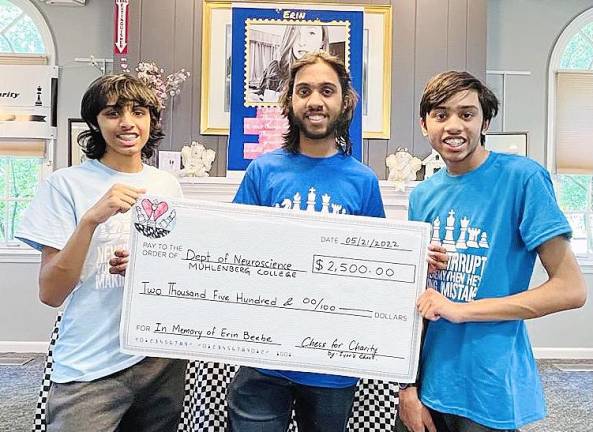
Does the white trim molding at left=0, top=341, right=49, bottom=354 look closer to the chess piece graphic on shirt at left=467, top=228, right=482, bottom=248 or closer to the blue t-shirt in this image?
the blue t-shirt

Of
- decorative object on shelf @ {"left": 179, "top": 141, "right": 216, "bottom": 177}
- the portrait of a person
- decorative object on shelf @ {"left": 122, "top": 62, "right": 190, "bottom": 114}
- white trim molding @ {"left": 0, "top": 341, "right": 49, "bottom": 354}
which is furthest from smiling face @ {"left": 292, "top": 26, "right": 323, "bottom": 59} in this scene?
white trim molding @ {"left": 0, "top": 341, "right": 49, "bottom": 354}

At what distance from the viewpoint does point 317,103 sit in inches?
56.0

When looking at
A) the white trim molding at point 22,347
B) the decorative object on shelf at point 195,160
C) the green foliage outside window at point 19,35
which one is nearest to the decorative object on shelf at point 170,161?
the decorative object on shelf at point 195,160

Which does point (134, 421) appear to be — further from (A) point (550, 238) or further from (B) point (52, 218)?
(A) point (550, 238)

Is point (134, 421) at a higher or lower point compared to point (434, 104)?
lower

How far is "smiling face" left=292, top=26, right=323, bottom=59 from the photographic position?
162 inches

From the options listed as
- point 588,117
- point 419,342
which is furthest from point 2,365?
point 588,117

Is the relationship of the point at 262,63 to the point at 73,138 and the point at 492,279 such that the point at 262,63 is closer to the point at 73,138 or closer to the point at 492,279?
the point at 73,138

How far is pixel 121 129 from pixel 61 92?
154 inches

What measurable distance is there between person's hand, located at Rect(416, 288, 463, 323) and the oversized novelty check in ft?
0.10

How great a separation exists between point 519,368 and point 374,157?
309cm

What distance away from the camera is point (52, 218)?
1.31m

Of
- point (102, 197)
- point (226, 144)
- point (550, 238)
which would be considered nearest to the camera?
point (550, 238)

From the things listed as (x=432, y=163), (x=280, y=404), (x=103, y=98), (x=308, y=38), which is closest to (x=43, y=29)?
(x=308, y=38)
